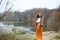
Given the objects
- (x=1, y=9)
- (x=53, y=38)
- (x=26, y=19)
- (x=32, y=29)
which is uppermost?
(x=1, y=9)

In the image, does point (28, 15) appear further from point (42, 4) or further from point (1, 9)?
point (1, 9)

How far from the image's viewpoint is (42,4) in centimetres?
226

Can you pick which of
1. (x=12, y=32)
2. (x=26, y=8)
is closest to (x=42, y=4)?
(x=26, y=8)

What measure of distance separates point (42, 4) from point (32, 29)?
40cm

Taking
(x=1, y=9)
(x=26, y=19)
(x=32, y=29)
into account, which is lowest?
(x=32, y=29)

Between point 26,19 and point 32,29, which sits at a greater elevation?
point 26,19

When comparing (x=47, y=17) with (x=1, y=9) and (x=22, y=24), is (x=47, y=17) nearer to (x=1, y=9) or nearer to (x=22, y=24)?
(x=22, y=24)

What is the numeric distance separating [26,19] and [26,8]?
18cm

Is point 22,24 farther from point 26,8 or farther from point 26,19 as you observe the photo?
point 26,8

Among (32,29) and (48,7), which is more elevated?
(48,7)

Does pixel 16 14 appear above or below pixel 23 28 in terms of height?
above

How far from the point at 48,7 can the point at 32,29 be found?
0.41 meters

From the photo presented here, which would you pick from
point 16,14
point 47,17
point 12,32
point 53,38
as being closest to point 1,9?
point 16,14

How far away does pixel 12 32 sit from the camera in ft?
7.30
